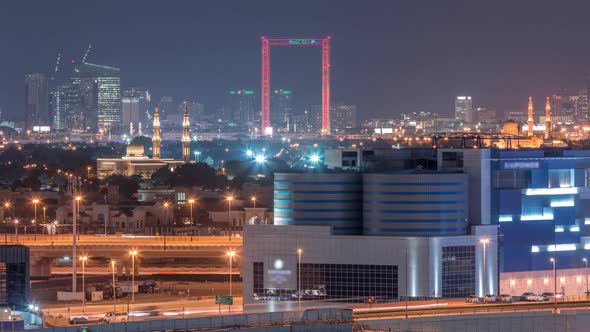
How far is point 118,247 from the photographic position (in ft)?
186

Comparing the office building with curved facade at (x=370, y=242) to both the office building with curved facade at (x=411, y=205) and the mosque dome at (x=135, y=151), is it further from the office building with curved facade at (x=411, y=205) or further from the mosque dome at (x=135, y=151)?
the mosque dome at (x=135, y=151)

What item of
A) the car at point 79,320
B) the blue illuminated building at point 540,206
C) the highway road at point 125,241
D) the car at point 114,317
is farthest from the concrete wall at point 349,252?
the highway road at point 125,241

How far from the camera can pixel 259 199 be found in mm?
90500

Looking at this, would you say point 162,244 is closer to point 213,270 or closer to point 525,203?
point 213,270

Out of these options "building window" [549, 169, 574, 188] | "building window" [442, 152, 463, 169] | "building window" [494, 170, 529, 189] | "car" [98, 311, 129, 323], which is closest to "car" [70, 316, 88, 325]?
"car" [98, 311, 129, 323]

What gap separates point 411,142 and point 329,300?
8723 cm

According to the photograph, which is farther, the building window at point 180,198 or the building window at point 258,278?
the building window at point 180,198

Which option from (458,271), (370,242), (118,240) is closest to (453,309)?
(370,242)

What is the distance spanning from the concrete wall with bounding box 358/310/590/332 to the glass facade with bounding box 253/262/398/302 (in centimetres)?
875

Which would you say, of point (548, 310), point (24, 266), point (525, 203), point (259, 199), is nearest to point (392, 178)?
point (525, 203)

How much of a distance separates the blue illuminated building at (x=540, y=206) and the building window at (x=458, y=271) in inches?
89.7

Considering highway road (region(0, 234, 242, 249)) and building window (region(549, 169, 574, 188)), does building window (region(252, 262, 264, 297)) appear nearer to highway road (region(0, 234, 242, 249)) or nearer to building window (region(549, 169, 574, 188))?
highway road (region(0, 234, 242, 249))

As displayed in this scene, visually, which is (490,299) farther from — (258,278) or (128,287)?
(128,287)

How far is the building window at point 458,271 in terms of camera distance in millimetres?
48406
